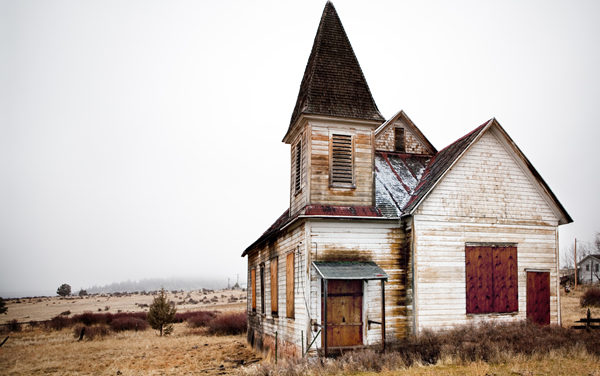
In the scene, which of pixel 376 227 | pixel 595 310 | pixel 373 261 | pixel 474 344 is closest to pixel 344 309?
pixel 373 261

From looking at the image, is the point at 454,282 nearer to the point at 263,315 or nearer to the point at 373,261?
the point at 373,261

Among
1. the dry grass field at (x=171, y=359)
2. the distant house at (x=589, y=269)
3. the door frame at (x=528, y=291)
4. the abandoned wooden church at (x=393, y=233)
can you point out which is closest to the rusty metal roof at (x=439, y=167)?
the abandoned wooden church at (x=393, y=233)

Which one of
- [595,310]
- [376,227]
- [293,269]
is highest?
[376,227]

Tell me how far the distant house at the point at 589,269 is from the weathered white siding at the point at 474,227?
192 ft

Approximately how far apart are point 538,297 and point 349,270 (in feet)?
20.0

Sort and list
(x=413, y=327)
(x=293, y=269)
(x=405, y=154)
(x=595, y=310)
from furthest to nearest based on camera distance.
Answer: (x=595, y=310) → (x=405, y=154) → (x=293, y=269) → (x=413, y=327)

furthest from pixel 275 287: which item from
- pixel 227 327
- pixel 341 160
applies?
pixel 227 327

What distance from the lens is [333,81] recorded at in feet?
49.8

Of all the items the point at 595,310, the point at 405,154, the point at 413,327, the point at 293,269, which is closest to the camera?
the point at 413,327

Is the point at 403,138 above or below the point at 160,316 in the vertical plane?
above

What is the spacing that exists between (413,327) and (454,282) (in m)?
1.78

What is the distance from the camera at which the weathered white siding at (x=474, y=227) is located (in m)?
13.4

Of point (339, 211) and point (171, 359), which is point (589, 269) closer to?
point (171, 359)

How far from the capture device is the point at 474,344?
11.5 metres
